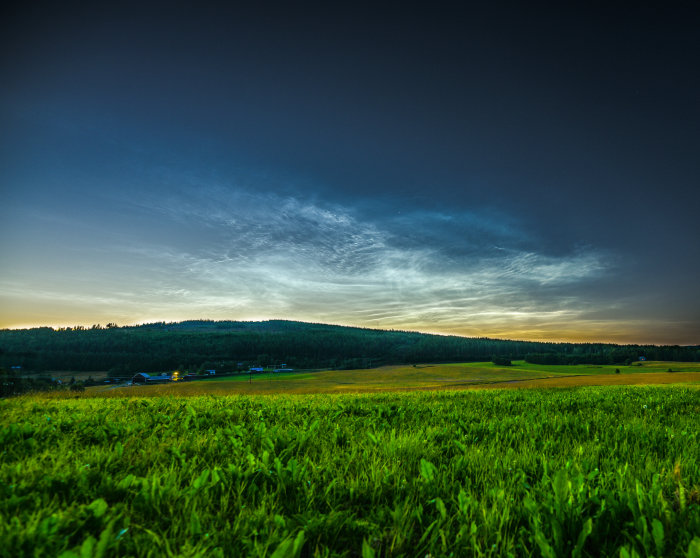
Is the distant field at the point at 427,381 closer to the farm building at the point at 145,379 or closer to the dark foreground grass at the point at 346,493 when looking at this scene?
the farm building at the point at 145,379

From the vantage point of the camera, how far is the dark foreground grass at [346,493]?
1.98 metres

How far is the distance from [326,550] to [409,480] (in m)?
1.30

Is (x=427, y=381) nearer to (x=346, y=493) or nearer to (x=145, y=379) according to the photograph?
(x=346, y=493)

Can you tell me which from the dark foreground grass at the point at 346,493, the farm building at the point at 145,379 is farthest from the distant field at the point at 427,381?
the dark foreground grass at the point at 346,493

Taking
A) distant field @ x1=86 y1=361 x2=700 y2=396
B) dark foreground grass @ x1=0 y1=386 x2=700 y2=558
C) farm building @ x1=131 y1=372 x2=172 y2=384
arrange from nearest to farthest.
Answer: dark foreground grass @ x1=0 y1=386 x2=700 y2=558, distant field @ x1=86 y1=361 x2=700 y2=396, farm building @ x1=131 y1=372 x2=172 y2=384

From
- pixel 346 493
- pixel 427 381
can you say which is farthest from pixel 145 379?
pixel 346 493

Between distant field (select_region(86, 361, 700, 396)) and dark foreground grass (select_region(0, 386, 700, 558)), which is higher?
dark foreground grass (select_region(0, 386, 700, 558))

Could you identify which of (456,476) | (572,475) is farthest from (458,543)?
(572,475)

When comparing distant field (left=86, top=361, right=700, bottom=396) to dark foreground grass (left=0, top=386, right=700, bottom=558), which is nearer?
dark foreground grass (left=0, top=386, right=700, bottom=558)

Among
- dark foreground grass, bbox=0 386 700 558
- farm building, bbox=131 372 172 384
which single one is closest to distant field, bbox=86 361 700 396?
farm building, bbox=131 372 172 384

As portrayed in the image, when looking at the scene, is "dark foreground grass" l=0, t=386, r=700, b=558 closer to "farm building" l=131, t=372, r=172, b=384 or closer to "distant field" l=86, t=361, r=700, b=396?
"distant field" l=86, t=361, r=700, b=396

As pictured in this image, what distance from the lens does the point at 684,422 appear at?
5496 millimetres

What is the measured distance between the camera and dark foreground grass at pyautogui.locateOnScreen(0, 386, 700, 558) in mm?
1983

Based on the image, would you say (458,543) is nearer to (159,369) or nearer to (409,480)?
(409,480)
